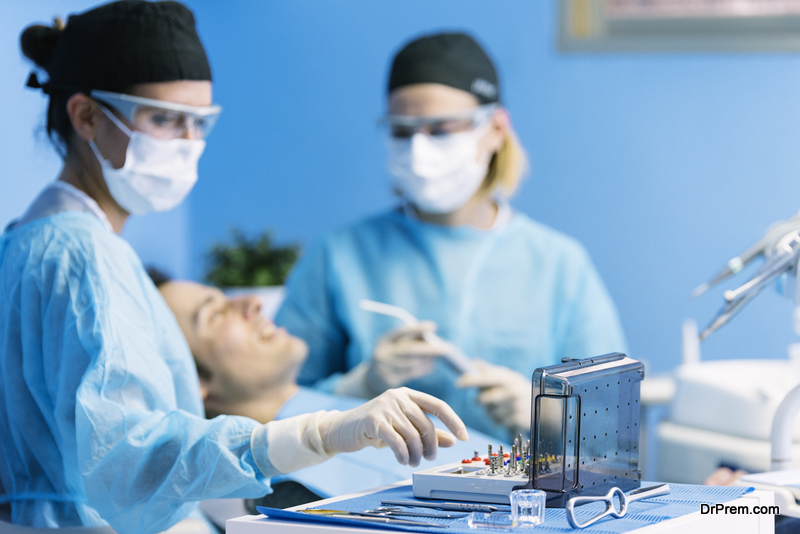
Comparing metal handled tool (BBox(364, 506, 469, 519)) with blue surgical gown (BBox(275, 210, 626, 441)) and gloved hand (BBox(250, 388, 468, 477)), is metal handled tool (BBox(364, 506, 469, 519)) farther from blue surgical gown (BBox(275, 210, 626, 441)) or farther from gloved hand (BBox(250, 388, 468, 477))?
blue surgical gown (BBox(275, 210, 626, 441))

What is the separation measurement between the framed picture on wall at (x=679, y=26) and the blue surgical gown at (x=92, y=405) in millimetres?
2229

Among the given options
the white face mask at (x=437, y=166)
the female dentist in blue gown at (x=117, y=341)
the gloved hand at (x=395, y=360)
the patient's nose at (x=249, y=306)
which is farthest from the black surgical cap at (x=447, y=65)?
the female dentist in blue gown at (x=117, y=341)

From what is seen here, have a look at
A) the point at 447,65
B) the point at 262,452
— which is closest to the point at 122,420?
the point at 262,452

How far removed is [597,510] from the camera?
0.98 m

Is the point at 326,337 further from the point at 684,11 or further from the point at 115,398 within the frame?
the point at 684,11

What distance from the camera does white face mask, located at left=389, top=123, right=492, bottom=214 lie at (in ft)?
7.49

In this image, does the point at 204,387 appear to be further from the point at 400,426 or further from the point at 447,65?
the point at 447,65

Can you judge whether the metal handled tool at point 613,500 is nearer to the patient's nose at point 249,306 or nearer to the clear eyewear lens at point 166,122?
the clear eyewear lens at point 166,122

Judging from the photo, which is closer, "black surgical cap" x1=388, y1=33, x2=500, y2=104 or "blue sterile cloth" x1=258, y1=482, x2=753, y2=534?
"blue sterile cloth" x1=258, y1=482, x2=753, y2=534

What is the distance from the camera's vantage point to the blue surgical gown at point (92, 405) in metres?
1.14

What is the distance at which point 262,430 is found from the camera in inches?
45.8

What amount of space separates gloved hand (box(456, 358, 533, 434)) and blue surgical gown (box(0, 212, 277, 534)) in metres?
0.95

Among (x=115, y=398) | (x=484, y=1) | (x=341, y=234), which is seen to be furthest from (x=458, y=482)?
(x=484, y=1)

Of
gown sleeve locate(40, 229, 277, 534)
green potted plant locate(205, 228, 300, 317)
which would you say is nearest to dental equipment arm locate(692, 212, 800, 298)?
gown sleeve locate(40, 229, 277, 534)
